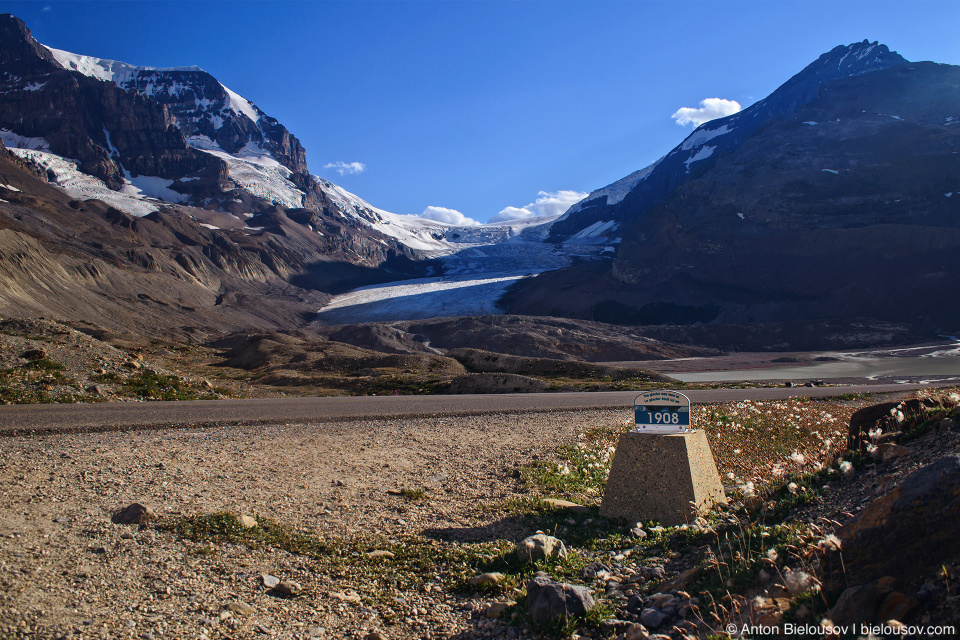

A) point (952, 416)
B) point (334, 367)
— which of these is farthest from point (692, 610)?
point (334, 367)

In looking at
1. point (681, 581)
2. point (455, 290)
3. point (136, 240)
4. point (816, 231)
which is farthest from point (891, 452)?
point (136, 240)

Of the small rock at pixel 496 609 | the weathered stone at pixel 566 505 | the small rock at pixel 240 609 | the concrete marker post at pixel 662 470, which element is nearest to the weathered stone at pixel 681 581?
the small rock at pixel 496 609

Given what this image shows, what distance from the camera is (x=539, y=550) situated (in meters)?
5.34

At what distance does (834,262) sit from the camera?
315ft

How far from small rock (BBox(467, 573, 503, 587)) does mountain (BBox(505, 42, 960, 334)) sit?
89.8 metres

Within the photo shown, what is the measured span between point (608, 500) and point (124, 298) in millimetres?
90591

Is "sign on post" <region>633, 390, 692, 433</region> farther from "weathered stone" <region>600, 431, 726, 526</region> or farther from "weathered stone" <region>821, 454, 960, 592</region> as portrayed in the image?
"weathered stone" <region>821, 454, 960, 592</region>

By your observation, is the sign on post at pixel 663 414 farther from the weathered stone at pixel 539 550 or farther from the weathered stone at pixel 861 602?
the weathered stone at pixel 861 602

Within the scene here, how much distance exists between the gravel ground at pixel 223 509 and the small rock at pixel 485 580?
208 mm

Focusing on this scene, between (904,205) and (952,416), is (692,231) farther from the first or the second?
(952,416)

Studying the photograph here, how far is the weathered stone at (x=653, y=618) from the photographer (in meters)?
3.89

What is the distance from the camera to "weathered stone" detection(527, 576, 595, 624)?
4082 millimetres

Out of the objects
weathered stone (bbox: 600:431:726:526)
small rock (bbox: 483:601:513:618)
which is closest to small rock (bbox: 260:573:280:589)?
small rock (bbox: 483:601:513:618)

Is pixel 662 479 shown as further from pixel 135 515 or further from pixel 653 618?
pixel 135 515
